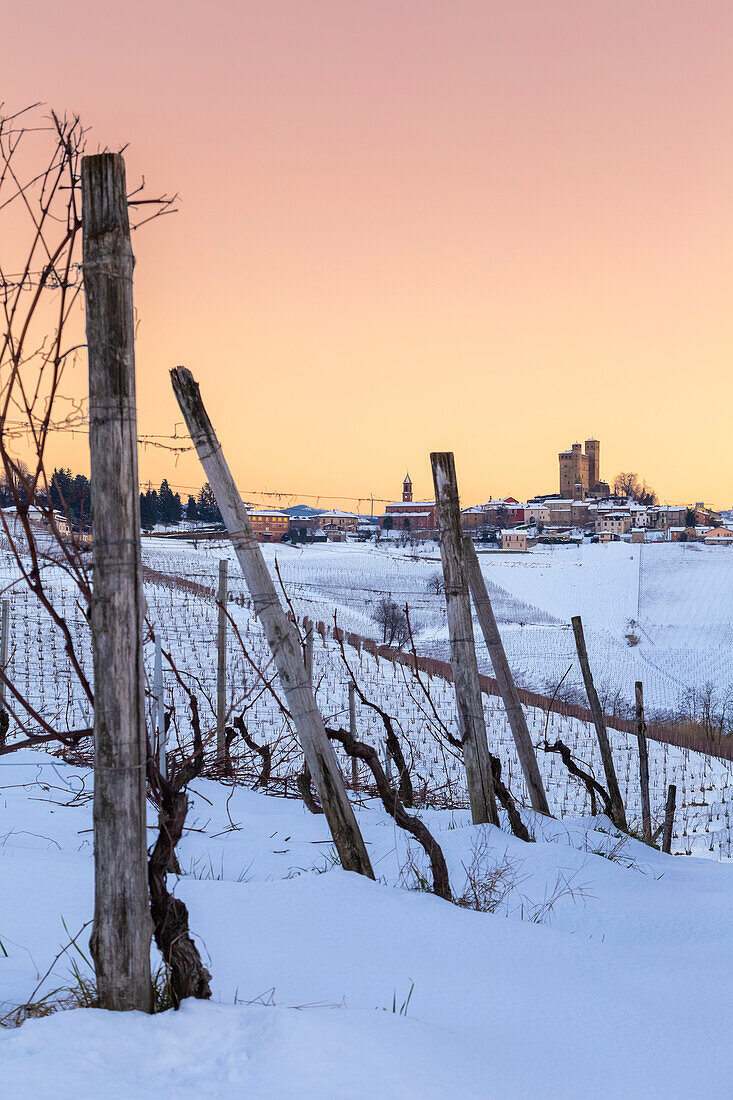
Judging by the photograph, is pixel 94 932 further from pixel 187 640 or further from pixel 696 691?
pixel 696 691

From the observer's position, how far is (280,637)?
11.3 ft

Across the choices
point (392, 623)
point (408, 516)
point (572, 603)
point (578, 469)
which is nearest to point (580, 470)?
point (578, 469)

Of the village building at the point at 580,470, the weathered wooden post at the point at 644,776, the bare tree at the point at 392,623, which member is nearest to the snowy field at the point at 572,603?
the bare tree at the point at 392,623

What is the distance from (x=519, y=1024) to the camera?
2.15 meters

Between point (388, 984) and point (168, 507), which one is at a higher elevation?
point (168, 507)

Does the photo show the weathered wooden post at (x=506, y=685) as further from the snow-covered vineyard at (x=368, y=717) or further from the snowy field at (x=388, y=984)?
the snowy field at (x=388, y=984)

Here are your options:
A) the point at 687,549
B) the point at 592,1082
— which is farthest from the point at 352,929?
the point at 687,549

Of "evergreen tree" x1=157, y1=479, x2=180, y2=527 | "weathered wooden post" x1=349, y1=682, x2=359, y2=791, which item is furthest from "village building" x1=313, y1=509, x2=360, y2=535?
"weathered wooden post" x1=349, y1=682, x2=359, y2=791

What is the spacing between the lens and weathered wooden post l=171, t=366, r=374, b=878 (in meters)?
3.35

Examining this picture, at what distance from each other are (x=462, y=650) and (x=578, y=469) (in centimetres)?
15708

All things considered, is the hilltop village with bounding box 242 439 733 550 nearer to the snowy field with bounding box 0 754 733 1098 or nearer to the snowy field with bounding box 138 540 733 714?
the snowy field with bounding box 138 540 733 714

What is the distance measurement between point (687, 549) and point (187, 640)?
61.9 m

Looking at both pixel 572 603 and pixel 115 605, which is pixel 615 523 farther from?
pixel 115 605

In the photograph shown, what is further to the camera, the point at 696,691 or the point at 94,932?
the point at 696,691
